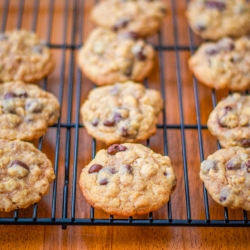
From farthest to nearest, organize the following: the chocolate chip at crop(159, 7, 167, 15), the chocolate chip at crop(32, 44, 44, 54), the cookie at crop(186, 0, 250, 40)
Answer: the chocolate chip at crop(159, 7, 167, 15) < the cookie at crop(186, 0, 250, 40) < the chocolate chip at crop(32, 44, 44, 54)

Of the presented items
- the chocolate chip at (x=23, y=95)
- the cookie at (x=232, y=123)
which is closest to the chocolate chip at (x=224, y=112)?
the cookie at (x=232, y=123)

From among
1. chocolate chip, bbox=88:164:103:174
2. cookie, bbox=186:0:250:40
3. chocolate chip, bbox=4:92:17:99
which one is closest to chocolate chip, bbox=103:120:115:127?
chocolate chip, bbox=88:164:103:174

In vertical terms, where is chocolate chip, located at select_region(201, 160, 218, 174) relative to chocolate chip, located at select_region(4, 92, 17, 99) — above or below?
below

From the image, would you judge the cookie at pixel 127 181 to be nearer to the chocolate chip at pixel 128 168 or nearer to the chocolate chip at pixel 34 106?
the chocolate chip at pixel 128 168

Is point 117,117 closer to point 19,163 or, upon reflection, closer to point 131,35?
point 19,163

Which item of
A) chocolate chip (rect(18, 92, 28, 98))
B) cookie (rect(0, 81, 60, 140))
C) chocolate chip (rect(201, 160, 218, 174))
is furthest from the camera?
chocolate chip (rect(18, 92, 28, 98))

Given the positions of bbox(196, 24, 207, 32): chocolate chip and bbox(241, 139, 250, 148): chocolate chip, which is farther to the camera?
bbox(196, 24, 207, 32): chocolate chip

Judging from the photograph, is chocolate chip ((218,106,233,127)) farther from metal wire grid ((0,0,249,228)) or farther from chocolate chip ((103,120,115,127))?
chocolate chip ((103,120,115,127))
